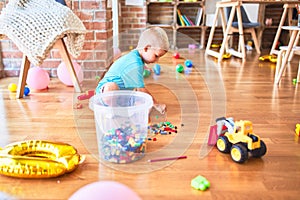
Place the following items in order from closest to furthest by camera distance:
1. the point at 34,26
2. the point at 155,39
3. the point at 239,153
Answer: the point at 239,153 → the point at 155,39 → the point at 34,26

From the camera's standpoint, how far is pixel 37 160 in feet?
2.78

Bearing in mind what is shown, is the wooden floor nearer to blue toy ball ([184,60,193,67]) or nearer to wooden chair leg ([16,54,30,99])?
wooden chair leg ([16,54,30,99])

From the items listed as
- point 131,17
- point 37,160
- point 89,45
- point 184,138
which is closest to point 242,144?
point 184,138

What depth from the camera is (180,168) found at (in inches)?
36.4

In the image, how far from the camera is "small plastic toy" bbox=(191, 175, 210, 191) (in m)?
0.80

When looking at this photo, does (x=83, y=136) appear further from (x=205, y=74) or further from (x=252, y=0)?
(x=252, y=0)

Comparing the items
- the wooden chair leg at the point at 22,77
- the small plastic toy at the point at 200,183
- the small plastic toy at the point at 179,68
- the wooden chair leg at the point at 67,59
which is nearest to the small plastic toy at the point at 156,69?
the small plastic toy at the point at 179,68

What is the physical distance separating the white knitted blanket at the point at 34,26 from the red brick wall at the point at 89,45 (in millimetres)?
391

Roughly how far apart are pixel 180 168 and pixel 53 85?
4.15 ft

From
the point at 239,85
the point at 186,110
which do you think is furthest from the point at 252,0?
the point at 186,110

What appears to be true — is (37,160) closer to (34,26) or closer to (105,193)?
(105,193)

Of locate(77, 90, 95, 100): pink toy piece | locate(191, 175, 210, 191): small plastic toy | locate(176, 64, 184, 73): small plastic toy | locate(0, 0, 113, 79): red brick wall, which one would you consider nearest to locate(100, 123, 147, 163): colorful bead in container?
locate(191, 175, 210, 191): small plastic toy

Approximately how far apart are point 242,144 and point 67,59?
1.08 metres

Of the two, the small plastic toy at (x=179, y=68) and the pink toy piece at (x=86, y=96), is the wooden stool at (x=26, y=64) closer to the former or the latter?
the pink toy piece at (x=86, y=96)
